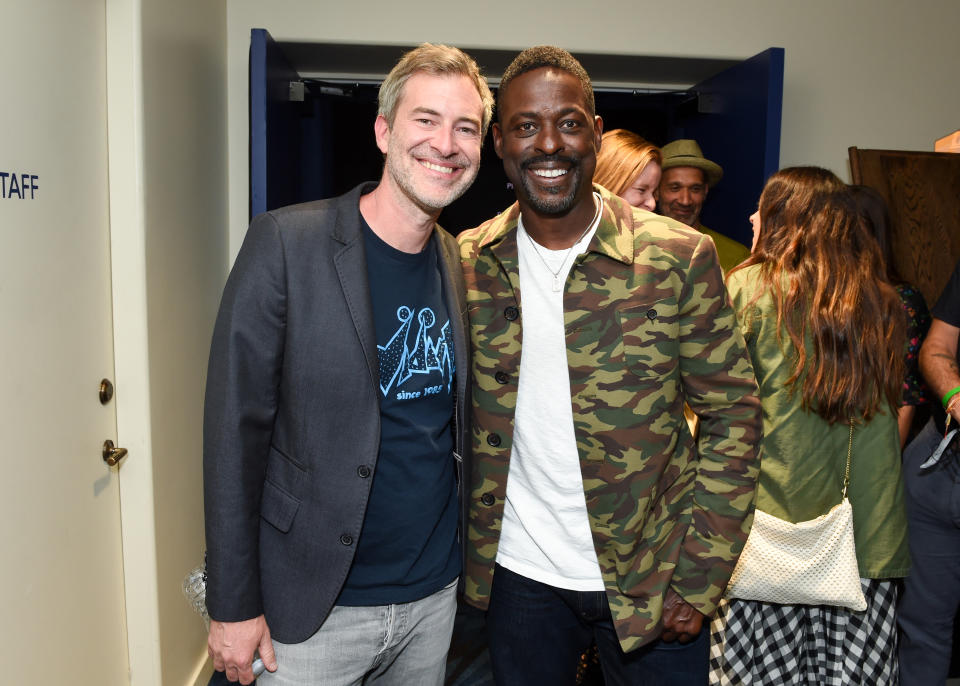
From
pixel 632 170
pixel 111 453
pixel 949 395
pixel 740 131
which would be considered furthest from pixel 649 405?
pixel 740 131

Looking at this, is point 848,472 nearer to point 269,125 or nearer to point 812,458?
point 812,458

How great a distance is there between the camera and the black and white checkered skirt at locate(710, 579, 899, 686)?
6.09ft

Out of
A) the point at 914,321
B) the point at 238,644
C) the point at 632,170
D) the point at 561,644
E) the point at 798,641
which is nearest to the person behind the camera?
the point at 238,644

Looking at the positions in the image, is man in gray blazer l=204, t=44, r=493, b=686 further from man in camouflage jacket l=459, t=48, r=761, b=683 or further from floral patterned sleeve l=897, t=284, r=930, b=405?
floral patterned sleeve l=897, t=284, r=930, b=405

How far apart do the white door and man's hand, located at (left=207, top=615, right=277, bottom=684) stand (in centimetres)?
50

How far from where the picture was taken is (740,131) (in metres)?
3.11

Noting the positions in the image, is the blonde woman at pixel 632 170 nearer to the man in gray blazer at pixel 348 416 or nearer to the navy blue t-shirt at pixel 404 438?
the man in gray blazer at pixel 348 416

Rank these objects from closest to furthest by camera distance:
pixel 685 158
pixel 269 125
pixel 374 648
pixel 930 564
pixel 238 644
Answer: pixel 238 644, pixel 374 648, pixel 930 564, pixel 269 125, pixel 685 158

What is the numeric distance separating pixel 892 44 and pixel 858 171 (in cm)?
68

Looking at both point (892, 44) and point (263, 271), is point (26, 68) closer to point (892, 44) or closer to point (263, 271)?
point (263, 271)

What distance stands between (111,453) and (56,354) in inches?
15.9

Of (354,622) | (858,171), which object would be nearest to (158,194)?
(354,622)

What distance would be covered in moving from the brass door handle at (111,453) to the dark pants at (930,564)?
7.37 ft

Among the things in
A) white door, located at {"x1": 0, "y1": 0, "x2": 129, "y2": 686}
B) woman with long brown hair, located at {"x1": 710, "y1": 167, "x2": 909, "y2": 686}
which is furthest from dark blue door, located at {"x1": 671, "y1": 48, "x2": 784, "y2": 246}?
white door, located at {"x1": 0, "y1": 0, "x2": 129, "y2": 686}
